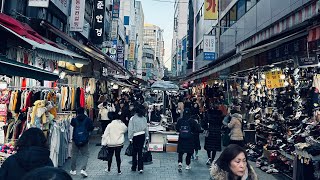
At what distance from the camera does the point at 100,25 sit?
2078 cm

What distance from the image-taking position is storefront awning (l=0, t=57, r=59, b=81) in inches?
185

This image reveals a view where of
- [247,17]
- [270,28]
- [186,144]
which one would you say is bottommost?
[186,144]

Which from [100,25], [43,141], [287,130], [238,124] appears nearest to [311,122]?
[287,130]

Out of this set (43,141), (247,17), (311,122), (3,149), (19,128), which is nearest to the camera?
(43,141)

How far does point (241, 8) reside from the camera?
19453 millimetres

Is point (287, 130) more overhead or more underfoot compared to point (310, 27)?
more underfoot

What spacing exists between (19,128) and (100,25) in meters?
14.2

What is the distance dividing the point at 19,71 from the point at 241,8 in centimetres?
1701

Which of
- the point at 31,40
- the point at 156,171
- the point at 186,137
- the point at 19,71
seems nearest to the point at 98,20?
the point at 31,40

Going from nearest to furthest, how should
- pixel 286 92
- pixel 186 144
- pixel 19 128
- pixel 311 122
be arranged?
pixel 19 128, pixel 311 122, pixel 186 144, pixel 286 92

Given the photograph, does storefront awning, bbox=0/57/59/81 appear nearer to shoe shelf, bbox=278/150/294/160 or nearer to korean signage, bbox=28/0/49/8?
korean signage, bbox=28/0/49/8

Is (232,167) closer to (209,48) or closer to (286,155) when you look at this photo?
(286,155)

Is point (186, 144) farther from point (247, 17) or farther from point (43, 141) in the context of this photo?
point (247, 17)

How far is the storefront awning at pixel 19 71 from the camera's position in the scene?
4.69 m
